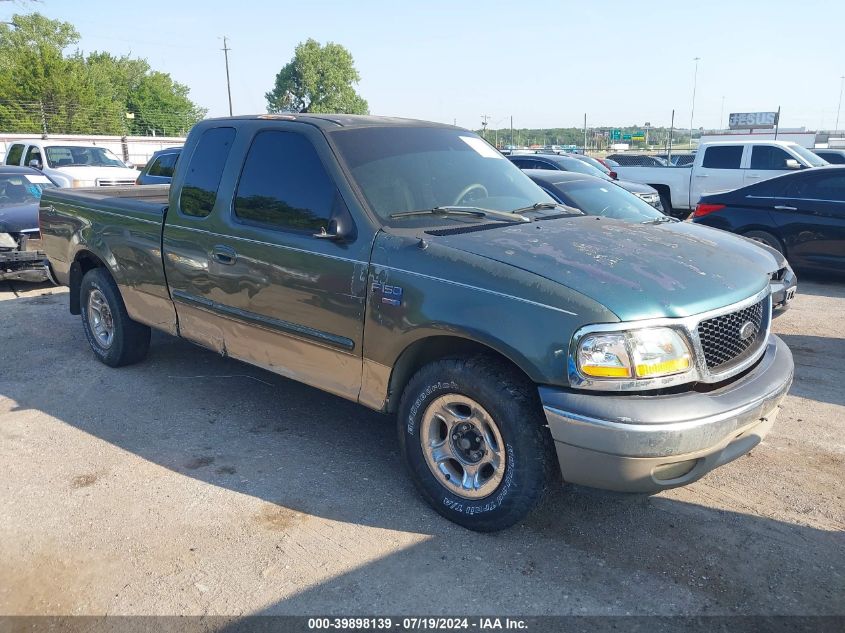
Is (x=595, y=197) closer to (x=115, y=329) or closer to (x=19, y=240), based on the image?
(x=115, y=329)

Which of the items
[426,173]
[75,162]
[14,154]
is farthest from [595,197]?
[14,154]

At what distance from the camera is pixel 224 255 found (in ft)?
14.1

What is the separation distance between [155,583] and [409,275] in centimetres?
180

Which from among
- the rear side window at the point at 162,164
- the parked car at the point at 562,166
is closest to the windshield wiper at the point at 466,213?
the parked car at the point at 562,166

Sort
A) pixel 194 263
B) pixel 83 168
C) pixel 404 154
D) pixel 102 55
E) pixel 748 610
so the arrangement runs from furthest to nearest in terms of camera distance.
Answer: pixel 102 55
pixel 83 168
pixel 194 263
pixel 404 154
pixel 748 610

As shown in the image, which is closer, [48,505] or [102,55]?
[48,505]

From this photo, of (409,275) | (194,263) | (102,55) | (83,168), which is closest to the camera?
(409,275)

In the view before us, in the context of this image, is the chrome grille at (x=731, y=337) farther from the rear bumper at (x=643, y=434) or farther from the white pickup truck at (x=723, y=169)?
the white pickup truck at (x=723, y=169)

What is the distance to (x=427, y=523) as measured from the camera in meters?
3.47

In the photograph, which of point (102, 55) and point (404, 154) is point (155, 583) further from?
point (102, 55)

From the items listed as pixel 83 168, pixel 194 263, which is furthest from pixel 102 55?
pixel 194 263

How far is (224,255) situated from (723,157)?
1279cm

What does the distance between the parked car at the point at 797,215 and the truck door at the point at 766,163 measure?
15.7ft

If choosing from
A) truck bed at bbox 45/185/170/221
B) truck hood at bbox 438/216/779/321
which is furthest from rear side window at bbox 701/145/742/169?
truck bed at bbox 45/185/170/221
